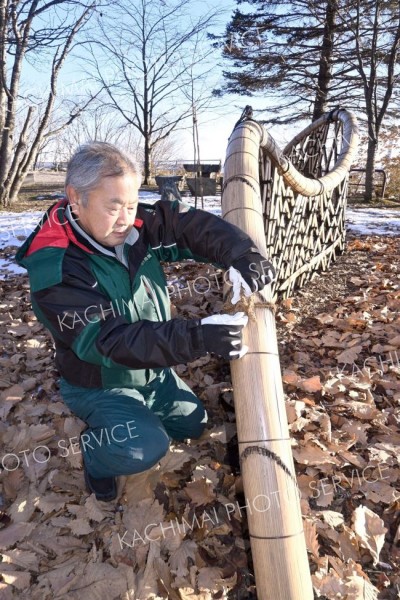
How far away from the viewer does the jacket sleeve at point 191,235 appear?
2.09m

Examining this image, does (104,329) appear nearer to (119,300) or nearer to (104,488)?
(119,300)

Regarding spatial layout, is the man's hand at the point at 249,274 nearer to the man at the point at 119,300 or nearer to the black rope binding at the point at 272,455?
the man at the point at 119,300

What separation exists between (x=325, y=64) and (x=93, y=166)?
15.1 metres

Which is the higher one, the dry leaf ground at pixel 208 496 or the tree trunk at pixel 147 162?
the tree trunk at pixel 147 162

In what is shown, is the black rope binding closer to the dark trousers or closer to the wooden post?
the wooden post

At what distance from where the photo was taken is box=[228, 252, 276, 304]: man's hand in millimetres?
1940

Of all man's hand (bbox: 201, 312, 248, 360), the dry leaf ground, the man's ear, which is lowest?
the dry leaf ground

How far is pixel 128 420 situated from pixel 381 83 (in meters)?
16.2

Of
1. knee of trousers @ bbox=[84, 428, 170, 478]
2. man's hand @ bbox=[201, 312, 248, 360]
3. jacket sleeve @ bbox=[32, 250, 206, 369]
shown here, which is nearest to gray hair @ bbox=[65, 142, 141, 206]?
jacket sleeve @ bbox=[32, 250, 206, 369]

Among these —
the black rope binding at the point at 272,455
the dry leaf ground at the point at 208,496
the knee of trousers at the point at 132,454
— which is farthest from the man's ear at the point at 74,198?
the dry leaf ground at the point at 208,496

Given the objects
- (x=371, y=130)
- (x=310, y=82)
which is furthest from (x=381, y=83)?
(x=371, y=130)

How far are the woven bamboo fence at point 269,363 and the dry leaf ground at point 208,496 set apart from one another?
0.29 m

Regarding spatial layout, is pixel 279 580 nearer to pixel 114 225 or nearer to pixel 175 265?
pixel 114 225

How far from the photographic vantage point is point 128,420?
203 centimetres
